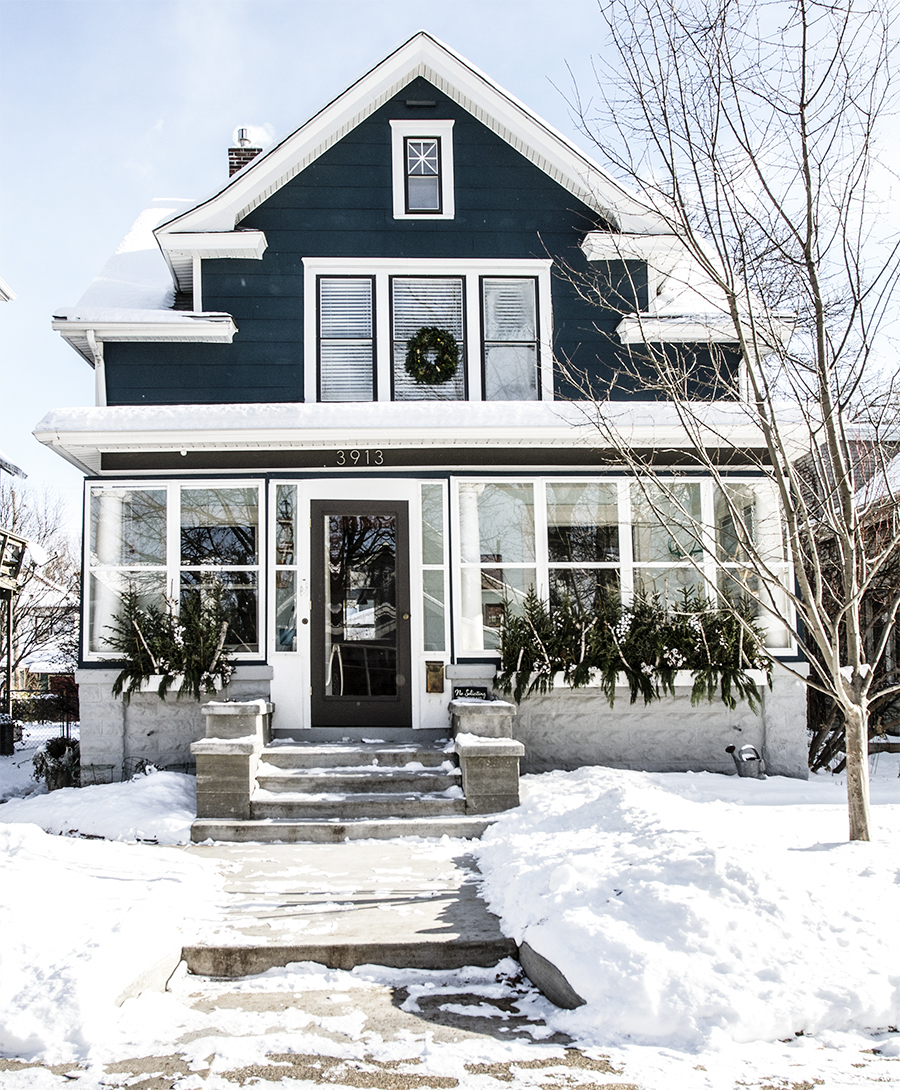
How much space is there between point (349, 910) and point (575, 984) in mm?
1579

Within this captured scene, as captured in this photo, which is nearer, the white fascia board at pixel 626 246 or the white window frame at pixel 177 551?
the white window frame at pixel 177 551

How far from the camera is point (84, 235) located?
13.5m

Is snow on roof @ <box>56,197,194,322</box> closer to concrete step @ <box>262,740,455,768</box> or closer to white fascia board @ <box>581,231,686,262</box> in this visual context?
white fascia board @ <box>581,231,686,262</box>

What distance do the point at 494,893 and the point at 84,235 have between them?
12.4m

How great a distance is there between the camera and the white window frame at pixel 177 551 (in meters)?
8.39

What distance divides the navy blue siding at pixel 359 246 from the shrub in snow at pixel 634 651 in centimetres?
286

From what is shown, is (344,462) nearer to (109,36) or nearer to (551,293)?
(551,293)

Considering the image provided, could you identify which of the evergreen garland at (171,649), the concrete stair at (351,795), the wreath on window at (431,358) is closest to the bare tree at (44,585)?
the evergreen garland at (171,649)

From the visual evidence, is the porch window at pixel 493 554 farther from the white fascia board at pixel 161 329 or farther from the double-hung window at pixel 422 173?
the double-hung window at pixel 422 173

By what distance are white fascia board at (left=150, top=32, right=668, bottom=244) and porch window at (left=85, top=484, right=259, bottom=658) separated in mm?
3132

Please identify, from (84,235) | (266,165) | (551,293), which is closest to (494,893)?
(551,293)

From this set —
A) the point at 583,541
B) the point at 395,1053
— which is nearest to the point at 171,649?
the point at 583,541

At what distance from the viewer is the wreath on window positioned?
959 cm

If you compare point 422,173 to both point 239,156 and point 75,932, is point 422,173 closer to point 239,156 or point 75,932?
point 239,156
